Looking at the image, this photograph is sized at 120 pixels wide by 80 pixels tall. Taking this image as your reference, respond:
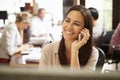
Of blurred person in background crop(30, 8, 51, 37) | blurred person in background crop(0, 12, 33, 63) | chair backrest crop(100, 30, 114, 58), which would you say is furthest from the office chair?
blurred person in background crop(0, 12, 33, 63)

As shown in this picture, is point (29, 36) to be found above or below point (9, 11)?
below

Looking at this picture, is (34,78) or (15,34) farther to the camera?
(15,34)

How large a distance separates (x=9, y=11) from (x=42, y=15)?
0.73 feet

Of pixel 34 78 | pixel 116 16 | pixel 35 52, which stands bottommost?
pixel 35 52

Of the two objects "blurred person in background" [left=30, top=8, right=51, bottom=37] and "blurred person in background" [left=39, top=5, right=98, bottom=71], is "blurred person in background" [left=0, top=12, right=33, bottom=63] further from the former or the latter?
"blurred person in background" [left=39, top=5, right=98, bottom=71]

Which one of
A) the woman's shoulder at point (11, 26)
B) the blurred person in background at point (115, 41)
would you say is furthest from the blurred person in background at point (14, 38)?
the blurred person in background at point (115, 41)

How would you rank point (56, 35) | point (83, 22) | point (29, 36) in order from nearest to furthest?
point (83, 22), point (56, 35), point (29, 36)

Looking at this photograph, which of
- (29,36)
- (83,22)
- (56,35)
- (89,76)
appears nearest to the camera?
(89,76)

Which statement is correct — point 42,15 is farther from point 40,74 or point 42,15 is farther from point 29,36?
point 40,74

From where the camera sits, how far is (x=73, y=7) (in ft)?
3.91

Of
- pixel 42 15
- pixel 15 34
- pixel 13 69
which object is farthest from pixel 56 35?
pixel 13 69

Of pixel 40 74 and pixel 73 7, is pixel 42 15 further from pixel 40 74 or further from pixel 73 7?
pixel 40 74

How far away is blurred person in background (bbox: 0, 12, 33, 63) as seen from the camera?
1.36 metres

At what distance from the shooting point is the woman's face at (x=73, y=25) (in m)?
1.14
